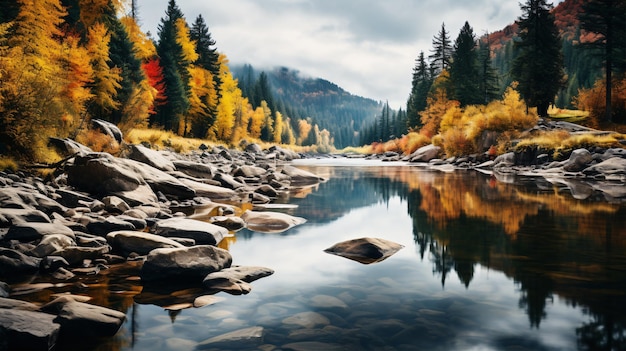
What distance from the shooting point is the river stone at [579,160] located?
20797mm

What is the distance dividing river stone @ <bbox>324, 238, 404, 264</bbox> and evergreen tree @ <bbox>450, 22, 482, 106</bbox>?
4384 centimetres

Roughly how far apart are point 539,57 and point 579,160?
17.5 m

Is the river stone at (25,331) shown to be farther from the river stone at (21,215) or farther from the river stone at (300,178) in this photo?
the river stone at (300,178)

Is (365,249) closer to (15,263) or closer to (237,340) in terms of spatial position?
(237,340)

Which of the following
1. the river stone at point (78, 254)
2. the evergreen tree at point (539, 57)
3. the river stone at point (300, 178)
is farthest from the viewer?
the evergreen tree at point (539, 57)

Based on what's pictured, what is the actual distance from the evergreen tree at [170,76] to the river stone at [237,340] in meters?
35.4

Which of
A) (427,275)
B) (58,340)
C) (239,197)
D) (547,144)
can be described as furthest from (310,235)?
(547,144)

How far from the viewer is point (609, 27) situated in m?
31.2

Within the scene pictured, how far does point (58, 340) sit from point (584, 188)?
54.8 feet

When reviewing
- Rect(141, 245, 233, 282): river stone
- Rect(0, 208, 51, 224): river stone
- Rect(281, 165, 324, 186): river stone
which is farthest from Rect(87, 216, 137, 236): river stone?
Rect(281, 165, 324, 186): river stone

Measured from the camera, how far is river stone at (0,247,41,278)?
4.73 m

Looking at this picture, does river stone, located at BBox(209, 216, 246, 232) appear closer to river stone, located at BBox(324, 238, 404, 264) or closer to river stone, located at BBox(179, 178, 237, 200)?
river stone, located at BBox(324, 238, 404, 264)

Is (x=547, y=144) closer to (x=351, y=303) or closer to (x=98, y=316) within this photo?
(x=351, y=303)

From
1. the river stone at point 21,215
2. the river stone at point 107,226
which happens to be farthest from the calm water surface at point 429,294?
the river stone at point 21,215
